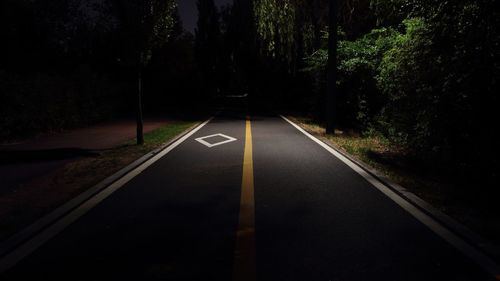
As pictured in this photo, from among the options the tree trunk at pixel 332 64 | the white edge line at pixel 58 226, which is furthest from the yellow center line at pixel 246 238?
the tree trunk at pixel 332 64

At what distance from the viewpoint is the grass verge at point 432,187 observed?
15.7 feet

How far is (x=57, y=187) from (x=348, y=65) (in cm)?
1131

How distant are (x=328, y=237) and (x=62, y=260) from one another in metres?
2.86

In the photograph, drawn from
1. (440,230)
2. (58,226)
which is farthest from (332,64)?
(58,226)

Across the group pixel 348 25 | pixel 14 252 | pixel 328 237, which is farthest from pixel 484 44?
pixel 348 25

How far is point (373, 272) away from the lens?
3.54m

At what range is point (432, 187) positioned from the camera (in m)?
6.73

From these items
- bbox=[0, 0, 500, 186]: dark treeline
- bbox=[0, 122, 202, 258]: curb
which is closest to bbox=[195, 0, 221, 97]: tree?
bbox=[0, 0, 500, 186]: dark treeline

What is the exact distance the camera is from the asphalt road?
140 inches

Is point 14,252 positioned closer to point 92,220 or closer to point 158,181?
point 92,220

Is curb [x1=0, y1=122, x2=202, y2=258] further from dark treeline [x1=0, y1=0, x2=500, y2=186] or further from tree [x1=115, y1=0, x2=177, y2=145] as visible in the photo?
dark treeline [x1=0, y1=0, x2=500, y2=186]

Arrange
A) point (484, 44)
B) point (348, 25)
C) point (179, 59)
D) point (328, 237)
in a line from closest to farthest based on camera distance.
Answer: point (328, 237), point (484, 44), point (348, 25), point (179, 59)

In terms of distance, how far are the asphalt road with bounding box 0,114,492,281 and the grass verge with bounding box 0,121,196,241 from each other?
668mm

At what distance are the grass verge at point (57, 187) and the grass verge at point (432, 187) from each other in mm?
5544
